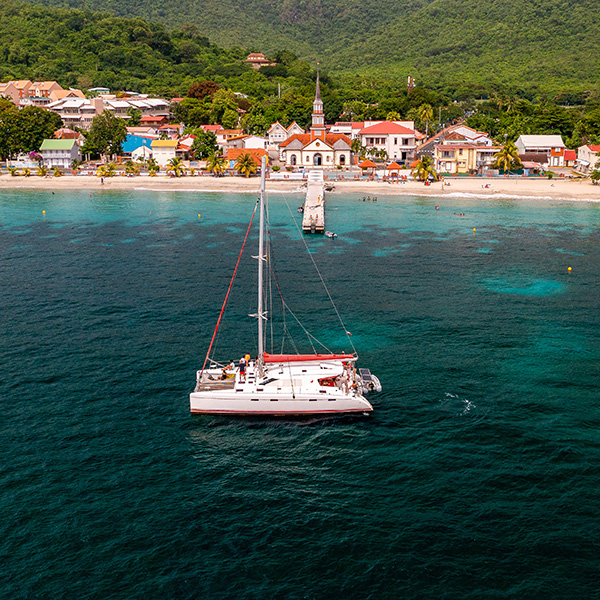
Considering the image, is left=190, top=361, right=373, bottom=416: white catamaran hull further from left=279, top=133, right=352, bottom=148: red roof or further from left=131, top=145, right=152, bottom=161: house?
left=131, top=145, right=152, bottom=161: house

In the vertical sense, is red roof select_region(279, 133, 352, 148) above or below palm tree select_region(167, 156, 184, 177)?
above

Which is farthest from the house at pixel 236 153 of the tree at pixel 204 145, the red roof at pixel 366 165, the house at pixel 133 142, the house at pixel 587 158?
the house at pixel 587 158

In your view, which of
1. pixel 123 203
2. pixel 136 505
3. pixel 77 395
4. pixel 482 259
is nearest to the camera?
pixel 136 505

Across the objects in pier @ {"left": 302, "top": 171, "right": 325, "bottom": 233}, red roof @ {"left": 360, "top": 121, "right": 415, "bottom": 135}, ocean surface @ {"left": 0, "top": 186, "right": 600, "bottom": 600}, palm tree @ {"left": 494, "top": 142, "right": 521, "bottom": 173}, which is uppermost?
red roof @ {"left": 360, "top": 121, "right": 415, "bottom": 135}

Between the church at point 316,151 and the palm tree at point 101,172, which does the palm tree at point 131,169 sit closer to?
the palm tree at point 101,172

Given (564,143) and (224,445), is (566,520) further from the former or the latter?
(564,143)

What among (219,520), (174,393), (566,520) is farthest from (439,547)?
(174,393)

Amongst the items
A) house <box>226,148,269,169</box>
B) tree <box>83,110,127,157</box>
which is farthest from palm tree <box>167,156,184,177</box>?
tree <box>83,110,127,157</box>
